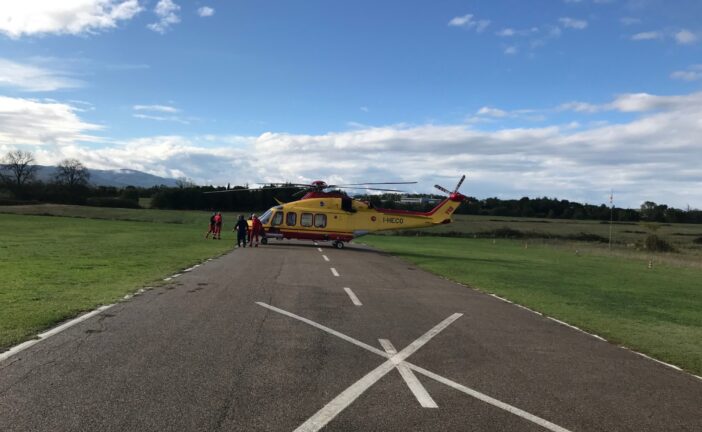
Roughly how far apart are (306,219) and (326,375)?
28.1m

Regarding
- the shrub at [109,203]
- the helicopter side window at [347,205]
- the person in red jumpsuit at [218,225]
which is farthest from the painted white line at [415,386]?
the shrub at [109,203]

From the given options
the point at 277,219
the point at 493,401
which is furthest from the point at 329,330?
the point at 277,219

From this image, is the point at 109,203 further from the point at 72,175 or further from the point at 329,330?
the point at 329,330

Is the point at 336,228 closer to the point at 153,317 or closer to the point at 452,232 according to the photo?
the point at 153,317

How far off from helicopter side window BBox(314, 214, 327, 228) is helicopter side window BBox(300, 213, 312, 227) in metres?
0.38

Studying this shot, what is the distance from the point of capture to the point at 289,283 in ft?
48.7

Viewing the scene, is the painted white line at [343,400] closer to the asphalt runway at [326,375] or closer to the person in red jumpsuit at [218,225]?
the asphalt runway at [326,375]

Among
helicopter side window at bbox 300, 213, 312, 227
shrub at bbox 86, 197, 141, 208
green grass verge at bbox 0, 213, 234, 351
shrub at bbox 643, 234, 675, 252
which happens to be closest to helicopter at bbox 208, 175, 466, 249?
helicopter side window at bbox 300, 213, 312, 227

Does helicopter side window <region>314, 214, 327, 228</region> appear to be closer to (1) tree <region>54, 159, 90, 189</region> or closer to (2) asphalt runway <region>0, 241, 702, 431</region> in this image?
(2) asphalt runway <region>0, 241, 702, 431</region>

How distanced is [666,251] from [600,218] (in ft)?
233

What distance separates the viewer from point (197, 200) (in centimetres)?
11006

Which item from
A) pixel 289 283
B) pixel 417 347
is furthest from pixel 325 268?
pixel 417 347

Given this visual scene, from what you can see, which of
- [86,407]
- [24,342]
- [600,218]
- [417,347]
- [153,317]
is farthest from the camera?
[600,218]

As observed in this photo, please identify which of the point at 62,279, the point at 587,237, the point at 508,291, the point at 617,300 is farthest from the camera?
the point at 587,237
